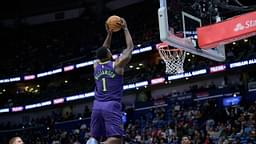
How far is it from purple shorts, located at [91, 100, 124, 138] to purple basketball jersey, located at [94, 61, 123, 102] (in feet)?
0.52

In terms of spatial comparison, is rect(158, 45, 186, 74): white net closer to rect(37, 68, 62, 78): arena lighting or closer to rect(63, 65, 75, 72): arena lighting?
rect(63, 65, 75, 72): arena lighting

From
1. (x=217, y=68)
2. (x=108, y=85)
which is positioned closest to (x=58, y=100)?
(x=217, y=68)

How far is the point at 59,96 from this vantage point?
3441cm

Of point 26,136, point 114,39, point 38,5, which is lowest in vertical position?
point 26,136

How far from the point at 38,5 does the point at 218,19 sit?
31.8 meters

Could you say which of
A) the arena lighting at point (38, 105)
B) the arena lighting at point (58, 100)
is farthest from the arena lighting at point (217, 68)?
the arena lighting at point (38, 105)

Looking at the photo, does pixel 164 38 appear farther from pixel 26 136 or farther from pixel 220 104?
pixel 26 136

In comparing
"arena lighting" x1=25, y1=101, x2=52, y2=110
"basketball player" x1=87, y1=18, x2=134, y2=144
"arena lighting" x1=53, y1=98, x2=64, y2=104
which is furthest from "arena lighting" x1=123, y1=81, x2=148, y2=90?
"basketball player" x1=87, y1=18, x2=134, y2=144

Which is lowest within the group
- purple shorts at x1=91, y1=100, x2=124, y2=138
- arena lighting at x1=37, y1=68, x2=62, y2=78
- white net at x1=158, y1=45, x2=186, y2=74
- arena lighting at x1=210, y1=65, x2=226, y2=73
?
purple shorts at x1=91, y1=100, x2=124, y2=138

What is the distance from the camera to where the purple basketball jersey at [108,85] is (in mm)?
5461

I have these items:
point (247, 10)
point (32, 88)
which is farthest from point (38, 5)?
point (247, 10)

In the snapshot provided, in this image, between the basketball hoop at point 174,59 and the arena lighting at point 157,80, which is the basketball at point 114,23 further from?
the arena lighting at point 157,80

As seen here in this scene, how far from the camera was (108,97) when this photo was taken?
214 inches

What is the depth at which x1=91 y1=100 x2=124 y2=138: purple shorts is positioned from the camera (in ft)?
17.4
